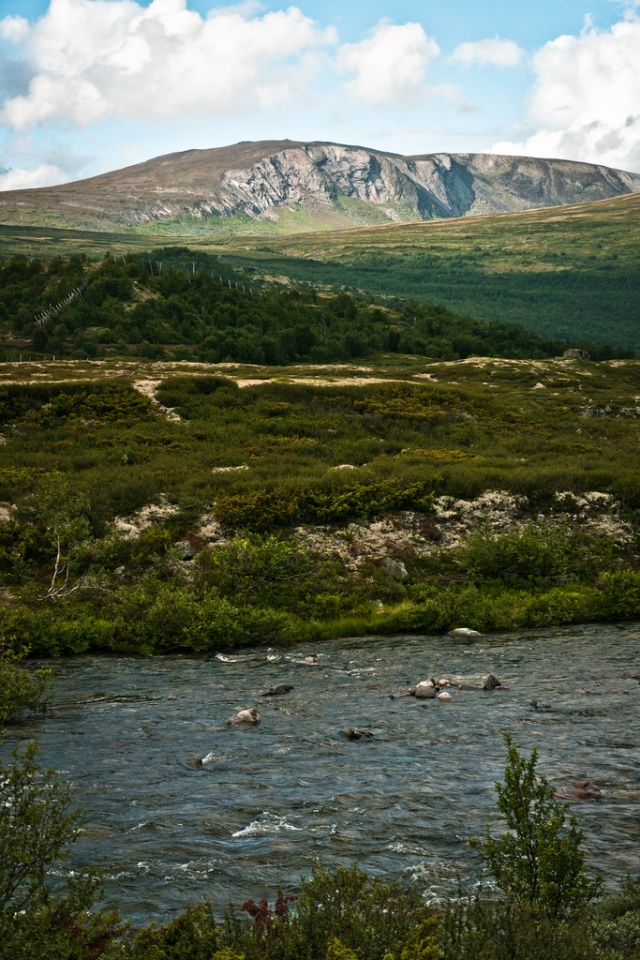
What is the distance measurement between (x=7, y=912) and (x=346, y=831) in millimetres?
5883

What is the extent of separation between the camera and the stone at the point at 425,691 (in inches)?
803

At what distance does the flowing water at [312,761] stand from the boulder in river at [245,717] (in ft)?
1.12

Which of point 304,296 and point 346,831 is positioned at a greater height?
point 304,296

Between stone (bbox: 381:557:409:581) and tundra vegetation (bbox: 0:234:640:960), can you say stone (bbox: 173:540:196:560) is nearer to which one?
tundra vegetation (bbox: 0:234:640:960)

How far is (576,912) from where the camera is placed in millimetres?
8227

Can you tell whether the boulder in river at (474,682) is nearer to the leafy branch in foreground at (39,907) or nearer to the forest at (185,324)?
the leafy branch in foreground at (39,907)

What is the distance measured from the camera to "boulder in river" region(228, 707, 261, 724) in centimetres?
1825

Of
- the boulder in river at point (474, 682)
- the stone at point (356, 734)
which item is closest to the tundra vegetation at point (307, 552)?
the stone at point (356, 734)

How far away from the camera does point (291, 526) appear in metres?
36.6

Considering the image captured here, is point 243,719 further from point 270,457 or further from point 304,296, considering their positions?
point 304,296

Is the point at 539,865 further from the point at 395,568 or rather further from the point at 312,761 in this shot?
the point at 395,568

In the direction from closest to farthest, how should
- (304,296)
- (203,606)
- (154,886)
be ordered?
1. (154,886)
2. (203,606)
3. (304,296)

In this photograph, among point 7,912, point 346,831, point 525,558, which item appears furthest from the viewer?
point 525,558

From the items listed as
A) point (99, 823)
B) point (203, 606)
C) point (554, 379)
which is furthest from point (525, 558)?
point (554, 379)
